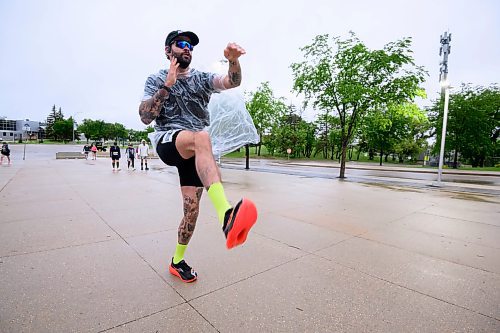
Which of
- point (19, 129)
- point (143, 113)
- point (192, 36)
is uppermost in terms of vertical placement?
point (19, 129)

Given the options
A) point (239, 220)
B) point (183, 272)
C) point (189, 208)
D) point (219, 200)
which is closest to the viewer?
point (239, 220)

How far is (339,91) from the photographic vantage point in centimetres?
1320

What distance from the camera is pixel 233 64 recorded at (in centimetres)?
211

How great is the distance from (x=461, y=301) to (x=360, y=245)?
140 centimetres

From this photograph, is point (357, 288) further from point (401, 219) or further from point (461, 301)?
point (401, 219)

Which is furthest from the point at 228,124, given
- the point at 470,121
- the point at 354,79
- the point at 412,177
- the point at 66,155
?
the point at 470,121

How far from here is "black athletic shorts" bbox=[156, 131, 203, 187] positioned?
2092 millimetres

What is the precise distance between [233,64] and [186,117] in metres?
0.58

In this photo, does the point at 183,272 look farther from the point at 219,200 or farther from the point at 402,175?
the point at 402,175

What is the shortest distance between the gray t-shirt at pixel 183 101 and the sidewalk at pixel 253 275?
1317 mm

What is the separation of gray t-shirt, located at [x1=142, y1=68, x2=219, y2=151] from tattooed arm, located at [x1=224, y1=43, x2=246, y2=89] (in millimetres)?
170

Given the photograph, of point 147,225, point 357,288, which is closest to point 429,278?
point 357,288

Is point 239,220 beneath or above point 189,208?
above

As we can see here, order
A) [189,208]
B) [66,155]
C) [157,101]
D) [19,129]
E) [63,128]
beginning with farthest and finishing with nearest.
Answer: [19,129] → [63,128] → [66,155] → [189,208] → [157,101]
